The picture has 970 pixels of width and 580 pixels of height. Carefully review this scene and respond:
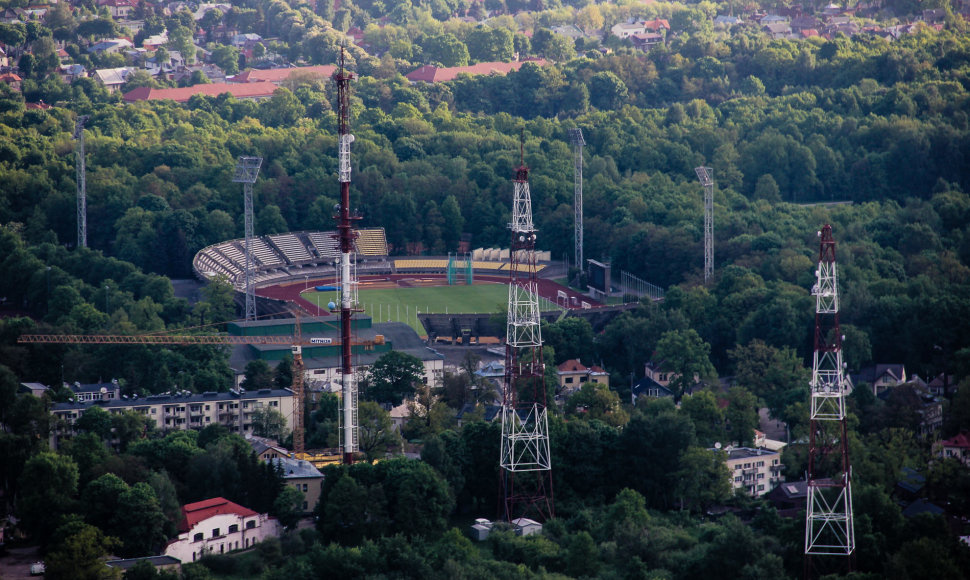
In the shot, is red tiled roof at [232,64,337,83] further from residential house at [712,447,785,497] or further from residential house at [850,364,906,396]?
residential house at [712,447,785,497]

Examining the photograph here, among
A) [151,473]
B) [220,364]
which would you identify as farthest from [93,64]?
[151,473]

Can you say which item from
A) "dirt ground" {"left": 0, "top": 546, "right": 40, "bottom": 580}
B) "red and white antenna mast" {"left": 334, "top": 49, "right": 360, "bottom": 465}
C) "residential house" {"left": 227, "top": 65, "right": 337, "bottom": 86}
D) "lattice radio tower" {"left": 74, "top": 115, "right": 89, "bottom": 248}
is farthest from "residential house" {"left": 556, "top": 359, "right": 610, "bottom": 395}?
"residential house" {"left": 227, "top": 65, "right": 337, "bottom": 86}

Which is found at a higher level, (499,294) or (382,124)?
(382,124)

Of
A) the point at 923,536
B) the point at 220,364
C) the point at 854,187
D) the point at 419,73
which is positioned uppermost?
the point at 419,73

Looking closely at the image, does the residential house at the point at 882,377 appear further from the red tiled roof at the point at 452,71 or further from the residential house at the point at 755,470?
the red tiled roof at the point at 452,71

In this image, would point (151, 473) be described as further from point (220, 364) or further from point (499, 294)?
point (499, 294)

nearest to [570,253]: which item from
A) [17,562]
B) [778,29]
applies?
[17,562]
